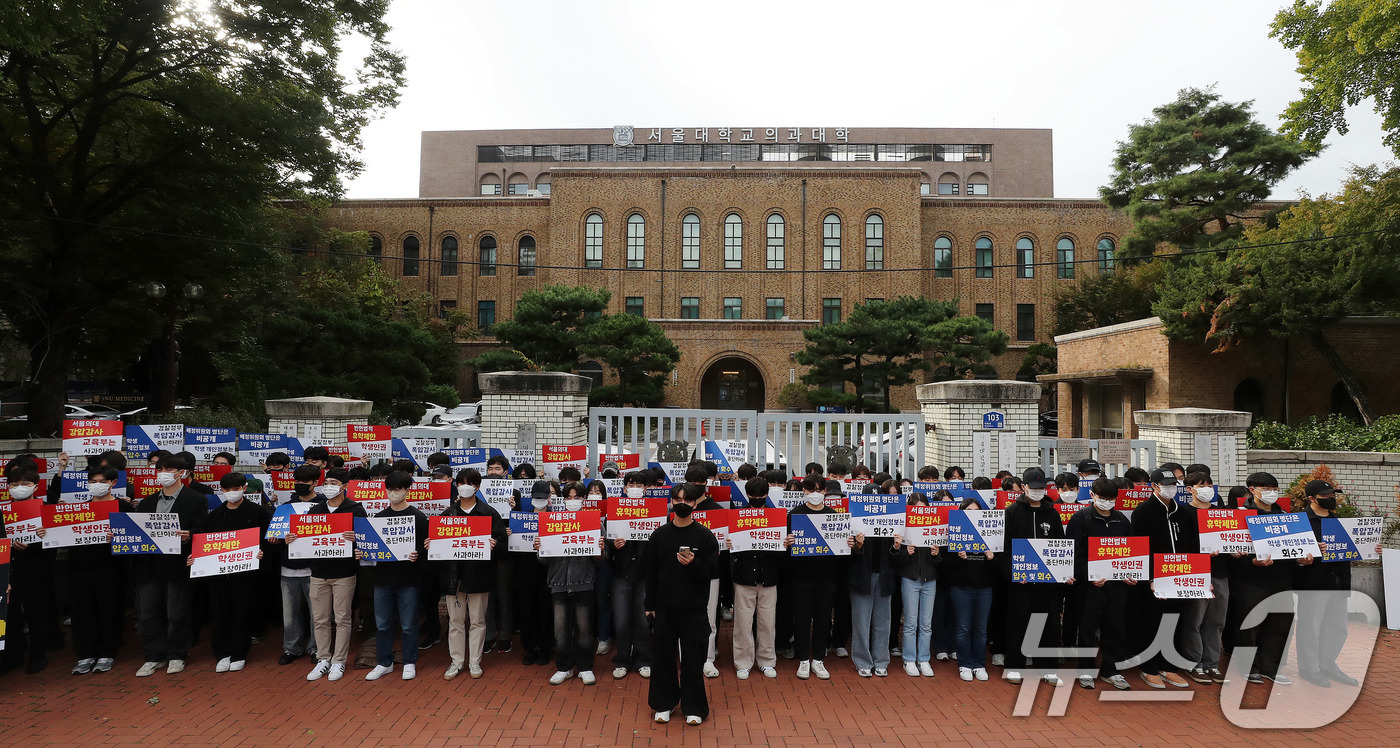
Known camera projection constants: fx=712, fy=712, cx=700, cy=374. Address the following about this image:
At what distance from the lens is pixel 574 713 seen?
18.2ft

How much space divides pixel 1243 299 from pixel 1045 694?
17.4 metres

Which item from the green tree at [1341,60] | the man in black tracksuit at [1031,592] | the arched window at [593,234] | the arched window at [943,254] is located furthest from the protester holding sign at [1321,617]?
the arched window at [593,234]

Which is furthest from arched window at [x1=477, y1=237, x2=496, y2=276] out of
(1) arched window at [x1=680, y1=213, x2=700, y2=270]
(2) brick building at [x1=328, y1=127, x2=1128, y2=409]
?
(1) arched window at [x1=680, y1=213, x2=700, y2=270]

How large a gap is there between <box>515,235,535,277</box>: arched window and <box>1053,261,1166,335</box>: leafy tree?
28.7m

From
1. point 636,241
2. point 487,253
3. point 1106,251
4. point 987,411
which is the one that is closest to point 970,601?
point 987,411

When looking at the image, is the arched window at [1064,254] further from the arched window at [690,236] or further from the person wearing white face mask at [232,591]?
the person wearing white face mask at [232,591]

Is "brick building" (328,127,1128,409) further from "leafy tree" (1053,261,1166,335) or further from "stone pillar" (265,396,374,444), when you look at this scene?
"stone pillar" (265,396,374,444)

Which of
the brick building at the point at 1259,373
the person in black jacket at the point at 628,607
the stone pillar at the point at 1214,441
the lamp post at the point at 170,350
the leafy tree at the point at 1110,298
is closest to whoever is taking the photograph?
the person in black jacket at the point at 628,607

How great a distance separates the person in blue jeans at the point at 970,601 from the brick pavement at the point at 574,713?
197 mm

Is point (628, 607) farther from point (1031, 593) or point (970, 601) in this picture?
point (1031, 593)

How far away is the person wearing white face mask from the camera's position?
635cm

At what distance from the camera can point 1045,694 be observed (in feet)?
19.6

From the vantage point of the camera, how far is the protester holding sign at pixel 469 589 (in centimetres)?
624

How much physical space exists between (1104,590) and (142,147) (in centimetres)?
1811
